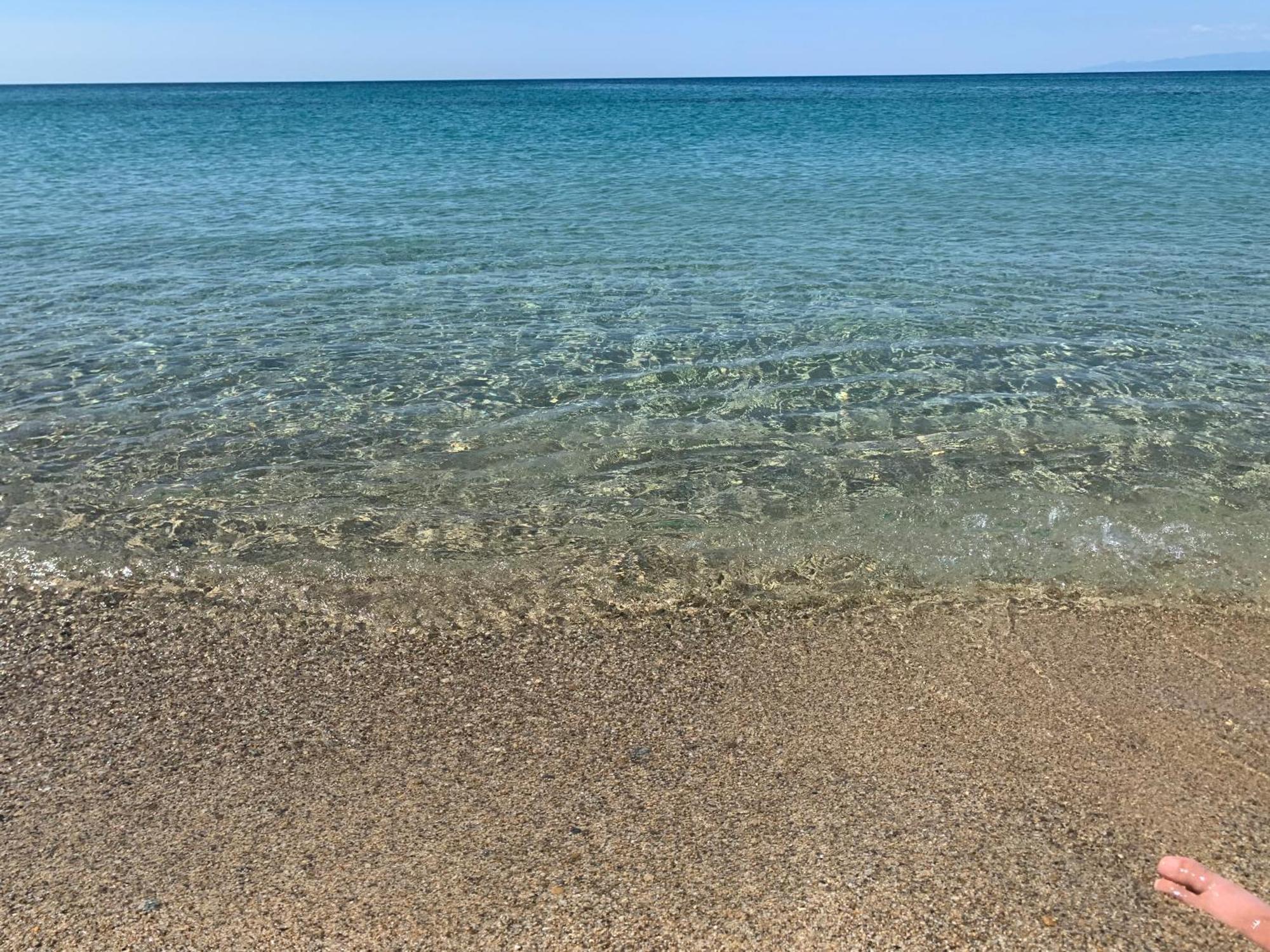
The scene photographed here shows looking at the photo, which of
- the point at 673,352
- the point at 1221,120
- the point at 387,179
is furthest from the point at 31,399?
the point at 1221,120

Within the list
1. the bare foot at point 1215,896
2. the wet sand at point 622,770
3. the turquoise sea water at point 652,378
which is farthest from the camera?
the turquoise sea water at point 652,378

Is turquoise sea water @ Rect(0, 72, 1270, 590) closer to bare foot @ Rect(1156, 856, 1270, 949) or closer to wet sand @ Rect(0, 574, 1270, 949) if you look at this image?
wet sand @ Rect(0, 574, 1270, 949)

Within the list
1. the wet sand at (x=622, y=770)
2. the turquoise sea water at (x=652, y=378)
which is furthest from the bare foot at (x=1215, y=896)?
the turquoise sea water at (x=652, y=378)

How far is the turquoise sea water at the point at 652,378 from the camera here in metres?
5.89

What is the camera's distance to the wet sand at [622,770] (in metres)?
3.06

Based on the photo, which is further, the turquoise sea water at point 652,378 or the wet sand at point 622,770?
the turquoise sea water at point 652,378

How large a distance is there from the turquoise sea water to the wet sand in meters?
0.79

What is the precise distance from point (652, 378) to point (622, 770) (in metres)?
5.02

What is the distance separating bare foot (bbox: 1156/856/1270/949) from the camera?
2.92 metres

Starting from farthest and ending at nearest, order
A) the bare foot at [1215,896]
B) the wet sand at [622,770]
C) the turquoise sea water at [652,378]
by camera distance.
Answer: the turquoise sea water at [652,378] < the wet sand at [622,770] < the bare foot at [1215,896]

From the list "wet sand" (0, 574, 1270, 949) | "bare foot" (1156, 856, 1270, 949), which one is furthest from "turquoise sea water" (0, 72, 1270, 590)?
"bare foot" (1156, 856, 1270, 949)

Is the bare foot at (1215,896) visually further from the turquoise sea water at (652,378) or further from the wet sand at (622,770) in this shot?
the turquoise sea water at (652,378)

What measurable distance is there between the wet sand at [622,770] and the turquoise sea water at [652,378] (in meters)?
0.79

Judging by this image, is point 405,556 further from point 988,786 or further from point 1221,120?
point 1221,120
